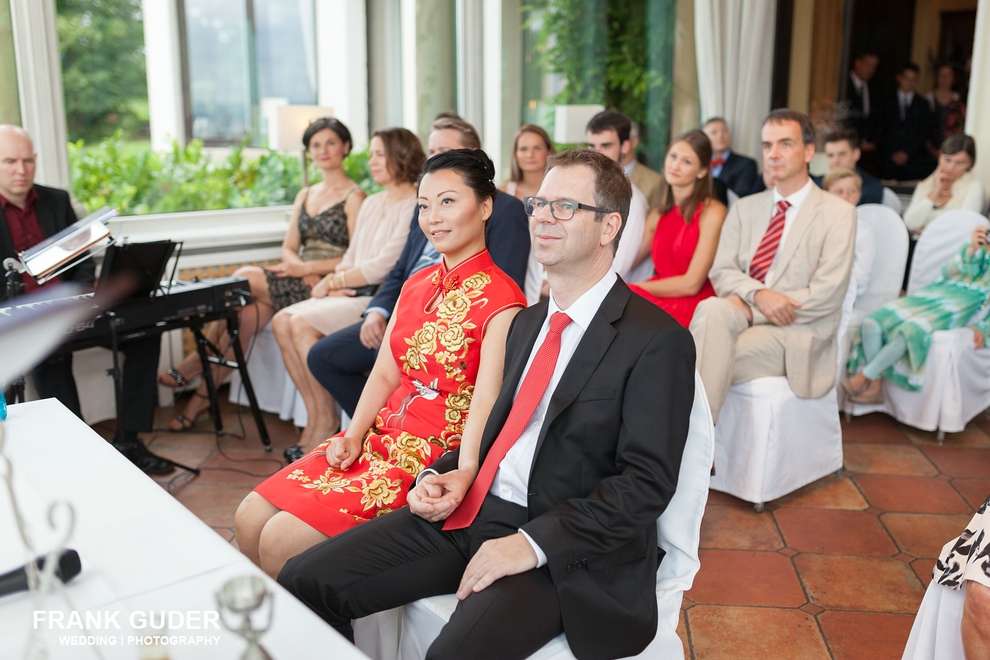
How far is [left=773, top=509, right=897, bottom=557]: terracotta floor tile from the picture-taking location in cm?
282

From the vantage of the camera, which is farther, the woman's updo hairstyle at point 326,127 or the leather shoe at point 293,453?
the woman's updo hairstyle at point 326,127

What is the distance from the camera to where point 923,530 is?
2.96m

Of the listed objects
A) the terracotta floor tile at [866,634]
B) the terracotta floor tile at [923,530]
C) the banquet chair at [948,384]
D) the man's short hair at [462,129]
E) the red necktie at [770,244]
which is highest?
the man's short hair at [462,129]

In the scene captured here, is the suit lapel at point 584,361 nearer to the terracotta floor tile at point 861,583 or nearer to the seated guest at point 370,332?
the terracotta floor tile at point 861,583

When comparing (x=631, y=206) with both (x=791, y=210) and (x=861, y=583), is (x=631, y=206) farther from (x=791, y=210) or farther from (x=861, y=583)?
(x=861, y=583)

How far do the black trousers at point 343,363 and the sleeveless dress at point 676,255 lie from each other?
1135 mm

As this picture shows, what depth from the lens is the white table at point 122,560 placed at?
3.50 feet

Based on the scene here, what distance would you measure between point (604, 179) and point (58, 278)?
264 cm

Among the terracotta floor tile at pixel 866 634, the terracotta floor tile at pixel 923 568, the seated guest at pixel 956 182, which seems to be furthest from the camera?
the seated guest at pixel 956 182

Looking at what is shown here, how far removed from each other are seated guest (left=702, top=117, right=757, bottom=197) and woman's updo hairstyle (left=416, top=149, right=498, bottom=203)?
12.4 ft

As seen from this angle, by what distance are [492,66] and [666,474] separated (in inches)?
198

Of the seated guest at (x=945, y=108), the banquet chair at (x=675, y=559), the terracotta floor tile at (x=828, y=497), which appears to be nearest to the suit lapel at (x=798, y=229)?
the terracotta floor tile at (x=828, y=497)

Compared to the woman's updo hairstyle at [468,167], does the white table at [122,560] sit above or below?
below

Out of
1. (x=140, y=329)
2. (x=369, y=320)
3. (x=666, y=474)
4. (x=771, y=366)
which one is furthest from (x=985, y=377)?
(x=140, y=329)
